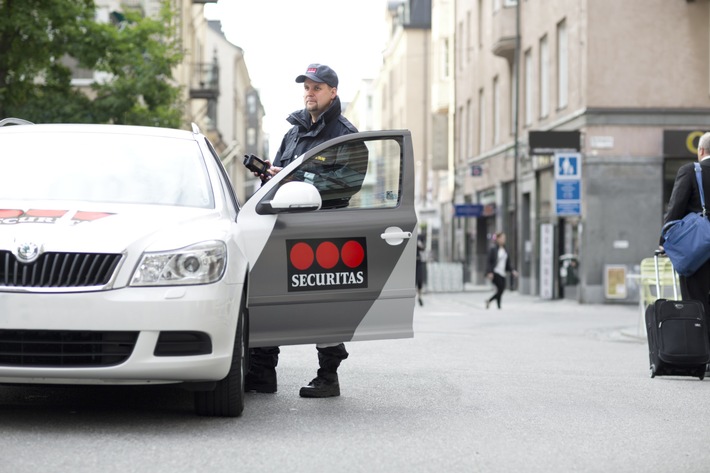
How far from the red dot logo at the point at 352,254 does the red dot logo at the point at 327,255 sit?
0.17 feet

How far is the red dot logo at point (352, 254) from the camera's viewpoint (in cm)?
763

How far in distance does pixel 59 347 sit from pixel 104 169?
1.50 m

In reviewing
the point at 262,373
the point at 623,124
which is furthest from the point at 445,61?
the point at 262,373

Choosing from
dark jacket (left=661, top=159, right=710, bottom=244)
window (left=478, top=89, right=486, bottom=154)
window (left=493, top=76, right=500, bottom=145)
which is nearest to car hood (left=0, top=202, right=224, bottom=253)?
dark jacket (left=661, top=159, right=710, bottom=244)

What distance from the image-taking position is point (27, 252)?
6.29 meters

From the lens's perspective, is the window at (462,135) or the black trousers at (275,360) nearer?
the black trousers at (275,360)

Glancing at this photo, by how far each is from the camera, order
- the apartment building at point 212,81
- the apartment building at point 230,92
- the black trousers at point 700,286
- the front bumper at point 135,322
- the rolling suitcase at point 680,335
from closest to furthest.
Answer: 1. the front bumper at point 135,322
2. the rolling suitcase at point 680,335
3. the black trousers at point 700,286
4. the apartment building at point 212,81
5. the apartment building at point 230,92

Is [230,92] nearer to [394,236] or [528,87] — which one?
[528,87]

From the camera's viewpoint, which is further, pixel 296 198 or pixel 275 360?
pixel 275 360

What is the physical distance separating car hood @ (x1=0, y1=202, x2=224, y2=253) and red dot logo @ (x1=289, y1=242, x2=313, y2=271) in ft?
2.18

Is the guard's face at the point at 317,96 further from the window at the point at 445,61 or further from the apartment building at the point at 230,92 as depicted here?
the apartment building at the point at 230,92

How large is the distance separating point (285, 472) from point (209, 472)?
320 mm

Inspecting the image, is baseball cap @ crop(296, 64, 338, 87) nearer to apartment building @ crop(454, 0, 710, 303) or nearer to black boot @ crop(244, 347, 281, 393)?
black boot @ crop(244, 347, 281, 393)

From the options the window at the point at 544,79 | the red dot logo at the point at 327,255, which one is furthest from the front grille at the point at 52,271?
the window at the point at 544,79
